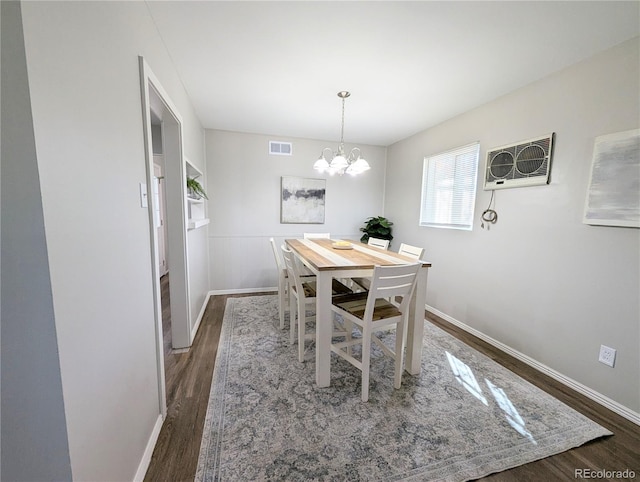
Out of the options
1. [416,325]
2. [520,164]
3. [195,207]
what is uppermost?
[520,164]

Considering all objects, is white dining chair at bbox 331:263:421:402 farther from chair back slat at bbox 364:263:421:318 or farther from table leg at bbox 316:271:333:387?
table leg at bbox 316:271:333:387

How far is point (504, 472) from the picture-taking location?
128 centimetres

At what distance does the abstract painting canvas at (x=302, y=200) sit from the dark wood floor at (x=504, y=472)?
7.80ft

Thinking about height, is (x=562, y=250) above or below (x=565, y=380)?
above

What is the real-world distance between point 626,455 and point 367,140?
4.03 meters

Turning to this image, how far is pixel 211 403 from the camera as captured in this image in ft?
5.53

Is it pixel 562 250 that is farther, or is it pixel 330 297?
pixel 562 250

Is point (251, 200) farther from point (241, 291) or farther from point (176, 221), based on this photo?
point (176, 221)

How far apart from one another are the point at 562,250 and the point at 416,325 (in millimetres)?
1329

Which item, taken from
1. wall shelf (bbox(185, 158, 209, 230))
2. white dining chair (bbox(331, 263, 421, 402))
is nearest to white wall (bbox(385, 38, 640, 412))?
white dining chair (bbox(331, 263, 421, 402))

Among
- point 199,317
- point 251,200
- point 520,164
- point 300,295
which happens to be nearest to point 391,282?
point 300,295

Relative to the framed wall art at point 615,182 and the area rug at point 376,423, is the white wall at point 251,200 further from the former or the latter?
the framed wall art at point 615,182


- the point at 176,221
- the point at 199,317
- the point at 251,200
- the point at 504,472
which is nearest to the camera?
the point at 504,472

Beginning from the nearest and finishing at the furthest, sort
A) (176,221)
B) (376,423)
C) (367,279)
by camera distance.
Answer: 1. (376,423)
2. (176,221)
3. (367,279)
